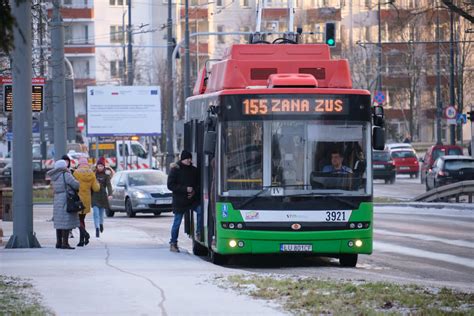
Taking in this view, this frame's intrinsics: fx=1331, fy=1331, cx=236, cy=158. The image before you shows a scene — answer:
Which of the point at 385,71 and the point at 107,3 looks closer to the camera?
the point at 385,71

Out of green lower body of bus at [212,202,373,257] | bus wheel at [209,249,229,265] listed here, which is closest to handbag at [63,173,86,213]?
bus wheel at [209,249,229,265]

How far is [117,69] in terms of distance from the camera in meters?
98.8

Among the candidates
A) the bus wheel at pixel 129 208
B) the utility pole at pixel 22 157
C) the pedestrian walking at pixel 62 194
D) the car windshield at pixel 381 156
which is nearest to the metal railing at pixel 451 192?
the bus wheel at pixel 129 208

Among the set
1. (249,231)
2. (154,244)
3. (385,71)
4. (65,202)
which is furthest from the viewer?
(385,71)

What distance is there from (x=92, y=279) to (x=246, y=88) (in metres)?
5.19

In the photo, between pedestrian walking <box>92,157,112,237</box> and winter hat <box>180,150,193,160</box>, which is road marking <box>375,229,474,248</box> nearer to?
winter hat <box>180,150,193,160</box>

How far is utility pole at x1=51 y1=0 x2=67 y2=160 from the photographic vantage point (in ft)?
108

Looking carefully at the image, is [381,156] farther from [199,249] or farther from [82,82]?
[82,82]

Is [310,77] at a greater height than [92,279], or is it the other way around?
[310,77]

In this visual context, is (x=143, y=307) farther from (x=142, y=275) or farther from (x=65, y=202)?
(x=65, y=202)

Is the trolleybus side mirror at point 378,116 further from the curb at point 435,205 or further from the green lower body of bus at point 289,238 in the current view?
the curb at point 435,205

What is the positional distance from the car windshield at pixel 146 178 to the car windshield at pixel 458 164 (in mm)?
12226

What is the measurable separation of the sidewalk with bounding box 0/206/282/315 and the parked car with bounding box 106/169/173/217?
564 inches

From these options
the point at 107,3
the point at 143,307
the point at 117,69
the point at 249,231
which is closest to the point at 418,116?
the point at 117,69
